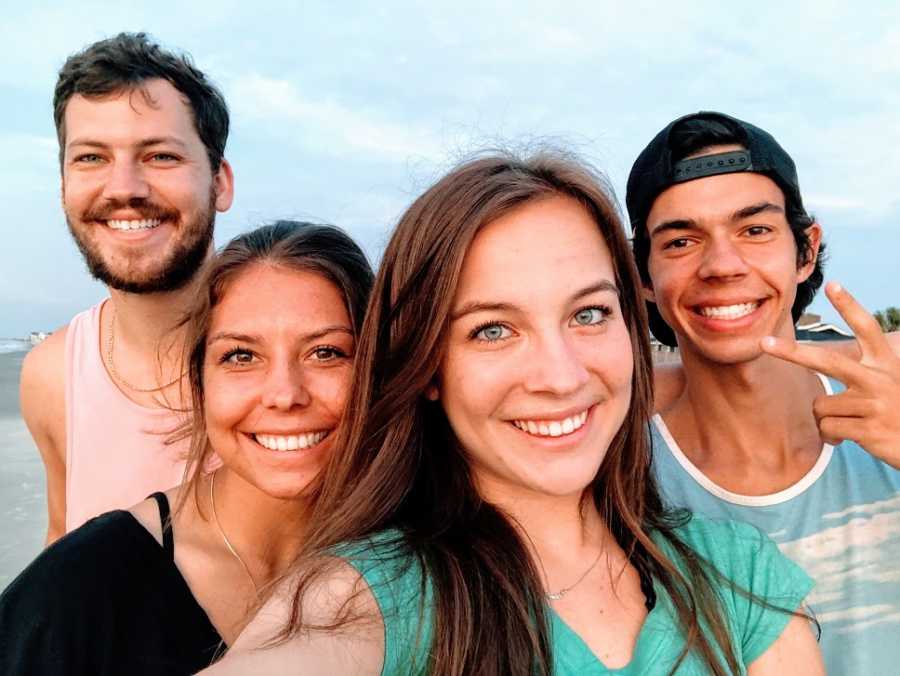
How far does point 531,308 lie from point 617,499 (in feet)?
2.43

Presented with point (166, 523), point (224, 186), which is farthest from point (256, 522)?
point (224, 186)

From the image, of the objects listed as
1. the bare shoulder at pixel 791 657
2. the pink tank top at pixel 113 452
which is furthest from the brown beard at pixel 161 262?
the bare shoulder at pixel 791 657

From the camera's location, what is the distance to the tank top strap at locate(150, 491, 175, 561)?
2.71 metres

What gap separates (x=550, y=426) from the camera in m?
2.19

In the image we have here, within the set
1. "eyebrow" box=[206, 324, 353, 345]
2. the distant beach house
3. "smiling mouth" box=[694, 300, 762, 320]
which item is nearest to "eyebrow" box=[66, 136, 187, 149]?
"eyebrow" box=[206, 324, 353, 345]

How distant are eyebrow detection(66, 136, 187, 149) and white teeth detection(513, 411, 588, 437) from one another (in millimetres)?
2728

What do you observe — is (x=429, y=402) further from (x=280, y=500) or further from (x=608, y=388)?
(x=280, y=500)

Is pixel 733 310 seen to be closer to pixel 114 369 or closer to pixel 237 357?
pixel 237 357

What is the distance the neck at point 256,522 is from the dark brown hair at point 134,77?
2075mm

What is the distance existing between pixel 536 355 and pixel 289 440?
104 cm

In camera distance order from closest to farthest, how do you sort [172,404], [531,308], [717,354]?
[531,308] → [717,354] → [172,404]

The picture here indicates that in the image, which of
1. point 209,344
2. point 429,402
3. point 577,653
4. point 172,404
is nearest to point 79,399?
point 172,404

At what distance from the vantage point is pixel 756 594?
2.27m

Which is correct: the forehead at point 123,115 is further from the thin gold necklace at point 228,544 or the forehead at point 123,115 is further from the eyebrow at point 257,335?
the thin gold necklace at point 228,544
